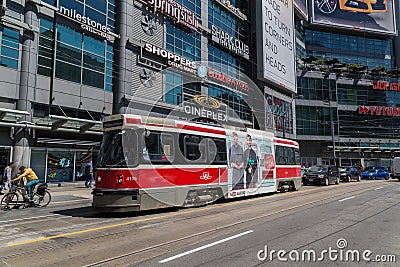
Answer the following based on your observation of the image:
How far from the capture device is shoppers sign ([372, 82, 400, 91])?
65.6m

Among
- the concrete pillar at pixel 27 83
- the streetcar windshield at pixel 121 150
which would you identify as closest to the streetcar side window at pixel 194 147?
the streetcar windshield at pixel 121 150

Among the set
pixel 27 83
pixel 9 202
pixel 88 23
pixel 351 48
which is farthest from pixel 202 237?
pixel 351 48

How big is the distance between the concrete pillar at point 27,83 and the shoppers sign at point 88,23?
2.23m

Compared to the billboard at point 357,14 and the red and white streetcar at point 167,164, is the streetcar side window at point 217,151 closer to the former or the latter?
the red and white streetcar at point 167,164

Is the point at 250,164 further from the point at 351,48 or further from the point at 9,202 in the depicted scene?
the point at 351,48

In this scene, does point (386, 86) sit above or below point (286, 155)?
above

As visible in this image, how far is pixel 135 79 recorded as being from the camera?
28.2 meters

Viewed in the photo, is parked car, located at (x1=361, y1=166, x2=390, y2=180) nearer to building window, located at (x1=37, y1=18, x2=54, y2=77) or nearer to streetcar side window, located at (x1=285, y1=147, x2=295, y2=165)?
streetcar side window, located at (x1=285, y1=147, x2=295, y2=165)

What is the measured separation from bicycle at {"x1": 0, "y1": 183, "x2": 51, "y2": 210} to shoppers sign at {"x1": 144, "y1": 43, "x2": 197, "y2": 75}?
717 inches

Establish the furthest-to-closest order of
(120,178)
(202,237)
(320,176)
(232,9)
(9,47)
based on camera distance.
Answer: (232,9) < (320,176) < (9,47) < (120,178) < (202,237)

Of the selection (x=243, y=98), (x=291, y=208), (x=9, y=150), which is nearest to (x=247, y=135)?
A: (x=291, y=208)

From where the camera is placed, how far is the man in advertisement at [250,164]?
596 inches

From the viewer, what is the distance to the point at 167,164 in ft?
36.0

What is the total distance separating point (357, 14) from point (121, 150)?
78.1 metres
